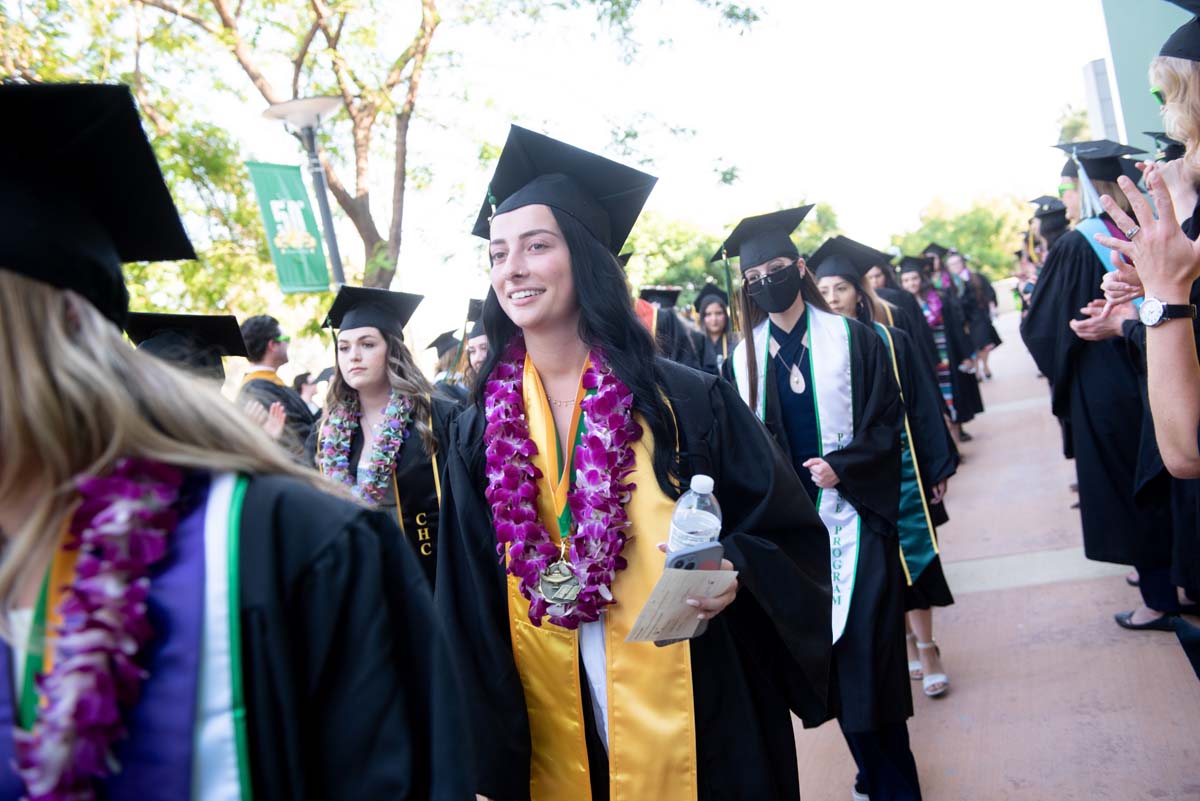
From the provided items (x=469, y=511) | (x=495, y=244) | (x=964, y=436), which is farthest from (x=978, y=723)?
(x=964, y=436)

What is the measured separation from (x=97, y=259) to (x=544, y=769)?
6.02 feet

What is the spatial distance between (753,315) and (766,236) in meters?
0.35

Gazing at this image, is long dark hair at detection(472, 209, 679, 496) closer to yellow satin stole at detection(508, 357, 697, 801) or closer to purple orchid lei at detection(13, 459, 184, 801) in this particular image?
yellow satin stole at detection(508, 357, 697, 801)

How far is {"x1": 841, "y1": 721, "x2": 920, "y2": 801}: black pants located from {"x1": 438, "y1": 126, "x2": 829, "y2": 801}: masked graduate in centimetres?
132

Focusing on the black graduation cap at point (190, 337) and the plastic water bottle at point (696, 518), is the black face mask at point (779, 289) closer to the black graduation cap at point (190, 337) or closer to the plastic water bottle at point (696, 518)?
the plastic water bottle at point (696, 518)

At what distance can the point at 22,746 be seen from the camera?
3.88 feet

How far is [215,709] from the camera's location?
124 cm

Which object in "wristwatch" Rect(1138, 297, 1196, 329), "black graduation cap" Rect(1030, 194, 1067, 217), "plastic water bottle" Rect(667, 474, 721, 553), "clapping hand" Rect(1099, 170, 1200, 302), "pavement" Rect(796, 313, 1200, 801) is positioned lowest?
"pavement" Rect(796, 313, 1200, 801)

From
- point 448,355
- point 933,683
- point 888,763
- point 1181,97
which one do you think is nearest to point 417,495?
point 888,763

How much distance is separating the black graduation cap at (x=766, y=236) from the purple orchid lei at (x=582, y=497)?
1.77 metres

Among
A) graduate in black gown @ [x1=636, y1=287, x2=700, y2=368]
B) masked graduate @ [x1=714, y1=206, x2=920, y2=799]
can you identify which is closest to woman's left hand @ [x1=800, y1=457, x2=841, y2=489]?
masked graduate @ [x1=714, y1=206, x2=920, y2=799]

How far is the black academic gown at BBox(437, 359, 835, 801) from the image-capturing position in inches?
101

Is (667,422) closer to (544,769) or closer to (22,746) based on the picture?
(544,769)

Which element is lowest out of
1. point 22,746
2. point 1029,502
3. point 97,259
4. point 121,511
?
point 1029,502
